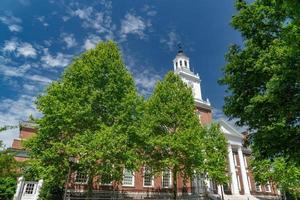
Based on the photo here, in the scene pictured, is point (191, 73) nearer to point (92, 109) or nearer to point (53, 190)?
point (92, 109)

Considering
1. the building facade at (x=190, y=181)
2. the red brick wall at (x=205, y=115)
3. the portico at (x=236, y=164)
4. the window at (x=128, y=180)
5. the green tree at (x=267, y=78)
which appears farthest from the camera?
the red brick wall at (x=205, y=115)

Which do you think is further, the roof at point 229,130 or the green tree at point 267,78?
the roof at point 229,130

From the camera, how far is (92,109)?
2009cm

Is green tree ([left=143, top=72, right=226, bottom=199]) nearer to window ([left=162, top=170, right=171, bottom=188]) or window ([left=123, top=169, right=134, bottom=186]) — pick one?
window ([left=123, top=169, right=134, bottom=186])

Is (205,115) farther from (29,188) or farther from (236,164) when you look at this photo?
(29,188)

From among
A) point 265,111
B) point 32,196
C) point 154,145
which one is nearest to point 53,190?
point 32,196

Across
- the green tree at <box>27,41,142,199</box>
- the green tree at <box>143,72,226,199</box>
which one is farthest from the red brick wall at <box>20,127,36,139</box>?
the green tree at <box>143,72,226,199</box>

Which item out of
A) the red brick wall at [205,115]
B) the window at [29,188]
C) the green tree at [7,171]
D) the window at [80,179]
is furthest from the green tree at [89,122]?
Answer: the red brick wall at [205,115]

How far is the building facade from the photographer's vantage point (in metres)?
24.4

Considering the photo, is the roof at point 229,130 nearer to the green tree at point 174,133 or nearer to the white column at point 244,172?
the white column at point 244,172

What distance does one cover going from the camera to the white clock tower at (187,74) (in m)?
43.0

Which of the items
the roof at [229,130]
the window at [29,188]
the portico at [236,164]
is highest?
the roof at [229,130]

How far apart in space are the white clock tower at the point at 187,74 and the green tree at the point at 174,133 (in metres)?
15.6

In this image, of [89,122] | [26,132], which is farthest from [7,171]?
[26,132]
